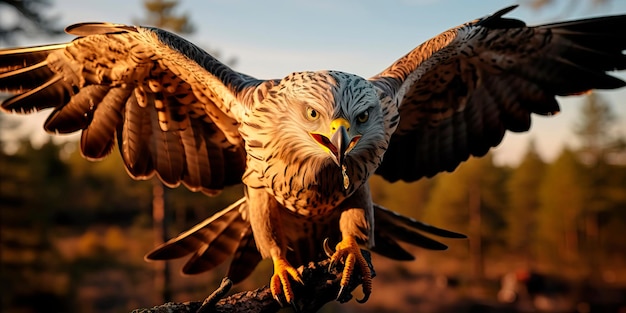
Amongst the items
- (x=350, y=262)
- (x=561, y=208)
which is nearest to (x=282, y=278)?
(x=350, y=262)

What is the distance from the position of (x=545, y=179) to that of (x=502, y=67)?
2958 centimetres

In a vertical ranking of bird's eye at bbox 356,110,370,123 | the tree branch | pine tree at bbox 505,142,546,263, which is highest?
bird's eye at bbox 356,110,370,123

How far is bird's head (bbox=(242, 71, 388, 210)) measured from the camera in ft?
9.36

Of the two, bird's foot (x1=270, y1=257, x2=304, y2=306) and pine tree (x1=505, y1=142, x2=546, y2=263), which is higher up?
bird's foot (x1=270, y1=257, x2=304, y2=306)

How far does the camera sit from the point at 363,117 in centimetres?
297

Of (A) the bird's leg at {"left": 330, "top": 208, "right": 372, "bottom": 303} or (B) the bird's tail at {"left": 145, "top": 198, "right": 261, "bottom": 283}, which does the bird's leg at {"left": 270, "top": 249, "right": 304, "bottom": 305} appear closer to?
(A) the bird's leg at {"left": 330, "top": 208, "right": 372, "bottom": 303}

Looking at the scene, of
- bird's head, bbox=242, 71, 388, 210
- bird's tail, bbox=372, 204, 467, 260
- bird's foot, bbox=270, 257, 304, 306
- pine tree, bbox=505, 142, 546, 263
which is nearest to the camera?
bird's head, bbox=242, 71, 388, 210

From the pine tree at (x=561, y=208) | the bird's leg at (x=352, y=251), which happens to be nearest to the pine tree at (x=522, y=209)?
the pine tree at (x=561, y=208)

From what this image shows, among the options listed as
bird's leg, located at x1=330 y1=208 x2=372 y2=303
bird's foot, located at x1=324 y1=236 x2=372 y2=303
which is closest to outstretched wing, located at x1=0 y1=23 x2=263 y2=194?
bird's leg, located at x1=330 y1=208 x2=372 y2=303

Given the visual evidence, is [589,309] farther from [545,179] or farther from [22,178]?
[22,178]

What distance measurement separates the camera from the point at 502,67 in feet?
15.4

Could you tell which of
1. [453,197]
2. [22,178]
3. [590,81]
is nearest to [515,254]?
[453,197]

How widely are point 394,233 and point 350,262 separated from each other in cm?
137

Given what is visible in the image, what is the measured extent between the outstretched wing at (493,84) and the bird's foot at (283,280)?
5.65 ft
